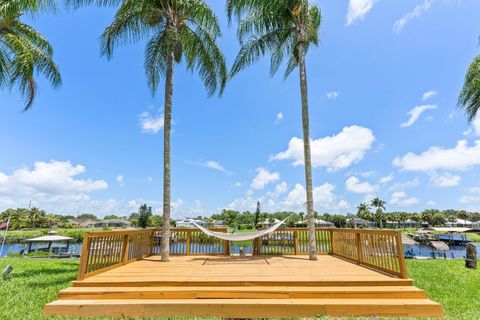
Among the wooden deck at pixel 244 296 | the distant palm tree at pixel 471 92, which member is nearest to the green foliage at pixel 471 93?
the distant palm tree at pixel 471 92

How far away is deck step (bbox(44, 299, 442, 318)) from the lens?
114 inches

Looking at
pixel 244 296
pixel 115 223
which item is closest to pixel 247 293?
pixel 244 296

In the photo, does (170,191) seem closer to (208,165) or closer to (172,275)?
(172,275)

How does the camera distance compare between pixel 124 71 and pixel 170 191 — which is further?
pixel 124 71

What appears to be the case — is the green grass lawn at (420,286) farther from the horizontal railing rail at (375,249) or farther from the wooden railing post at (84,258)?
the horizontal railing rail at (375,249)

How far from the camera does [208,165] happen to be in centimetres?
2439

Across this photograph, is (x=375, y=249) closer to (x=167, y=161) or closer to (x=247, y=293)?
(x=247, y=293)

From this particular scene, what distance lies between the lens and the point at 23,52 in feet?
19.6

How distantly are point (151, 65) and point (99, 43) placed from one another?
3.93 feet

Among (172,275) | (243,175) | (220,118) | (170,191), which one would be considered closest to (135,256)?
(170,191)

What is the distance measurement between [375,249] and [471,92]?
24.4ft

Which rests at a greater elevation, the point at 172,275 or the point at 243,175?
the point at 243,175

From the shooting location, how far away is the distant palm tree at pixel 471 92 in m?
7.96

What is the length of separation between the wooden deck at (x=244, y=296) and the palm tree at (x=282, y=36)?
2225 mm
